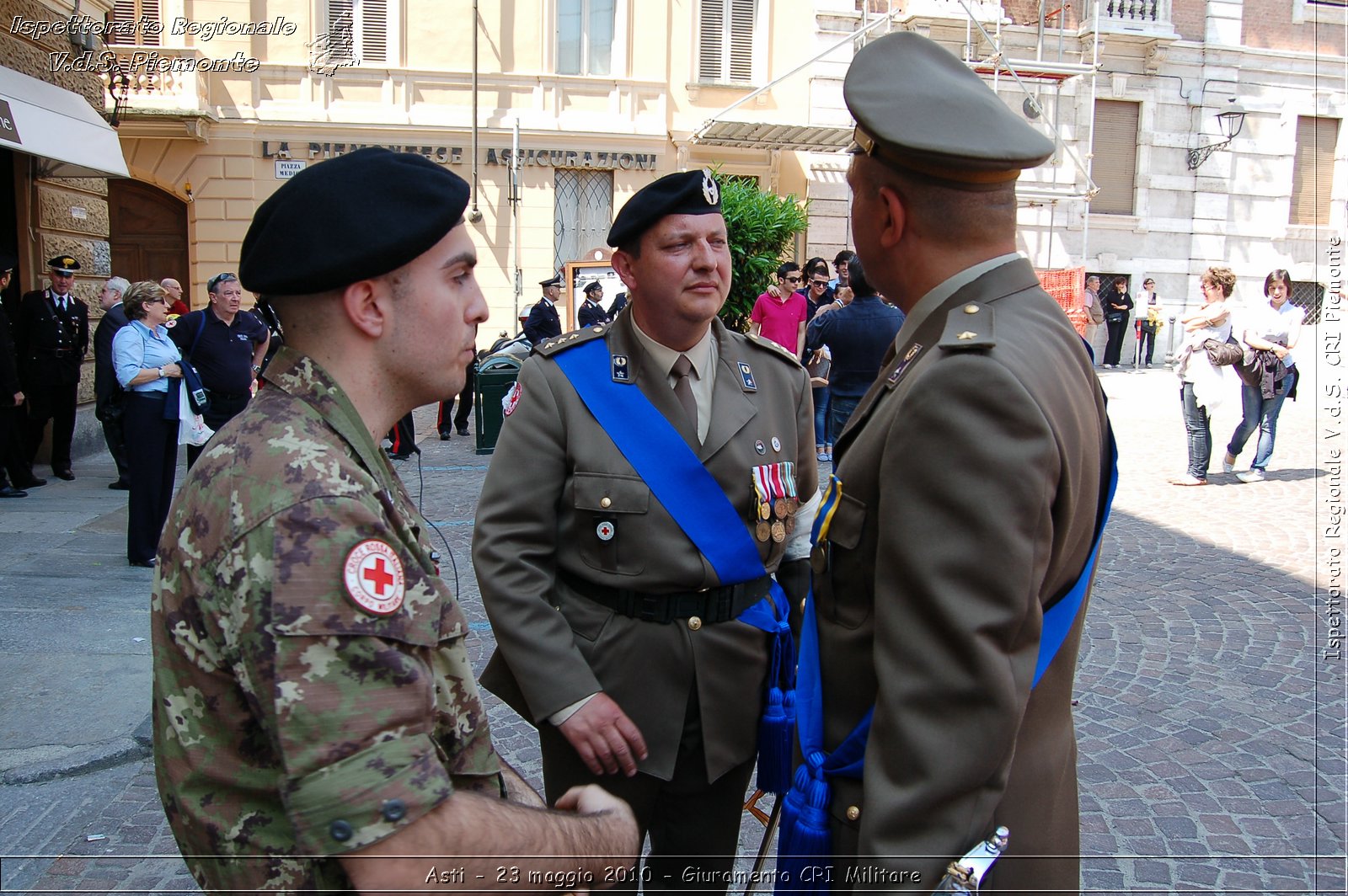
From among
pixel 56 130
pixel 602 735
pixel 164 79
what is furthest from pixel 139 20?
pixel 602 735

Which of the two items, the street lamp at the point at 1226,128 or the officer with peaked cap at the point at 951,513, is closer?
the officer with peaked cap at the point at 951,513

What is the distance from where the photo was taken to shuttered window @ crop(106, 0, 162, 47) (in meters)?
16.8

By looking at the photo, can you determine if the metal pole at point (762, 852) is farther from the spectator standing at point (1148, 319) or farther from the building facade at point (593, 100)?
the spectator standing at point (1148, 319)

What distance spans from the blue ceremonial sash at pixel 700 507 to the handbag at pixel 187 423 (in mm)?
5289

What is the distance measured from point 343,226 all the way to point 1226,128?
25.7 meters

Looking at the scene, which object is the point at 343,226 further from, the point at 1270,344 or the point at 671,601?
the point at 1270,344

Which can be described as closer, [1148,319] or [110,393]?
[110,393]

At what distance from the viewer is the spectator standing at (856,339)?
805 cm

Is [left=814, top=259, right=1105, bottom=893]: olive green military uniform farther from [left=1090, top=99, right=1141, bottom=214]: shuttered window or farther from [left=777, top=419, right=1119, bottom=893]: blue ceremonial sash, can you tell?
[left=1090, top=99, right=1141, bottom=214]: shuttered window

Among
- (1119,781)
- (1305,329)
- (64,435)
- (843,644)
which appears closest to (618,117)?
(64,435)

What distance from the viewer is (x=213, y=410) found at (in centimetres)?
720

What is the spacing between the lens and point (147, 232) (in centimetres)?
1792

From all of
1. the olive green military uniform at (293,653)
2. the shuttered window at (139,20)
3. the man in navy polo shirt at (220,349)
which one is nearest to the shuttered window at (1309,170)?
the man in navy polo shirt at (220,349)

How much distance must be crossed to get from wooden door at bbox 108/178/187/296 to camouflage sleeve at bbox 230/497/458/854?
19023 mm
